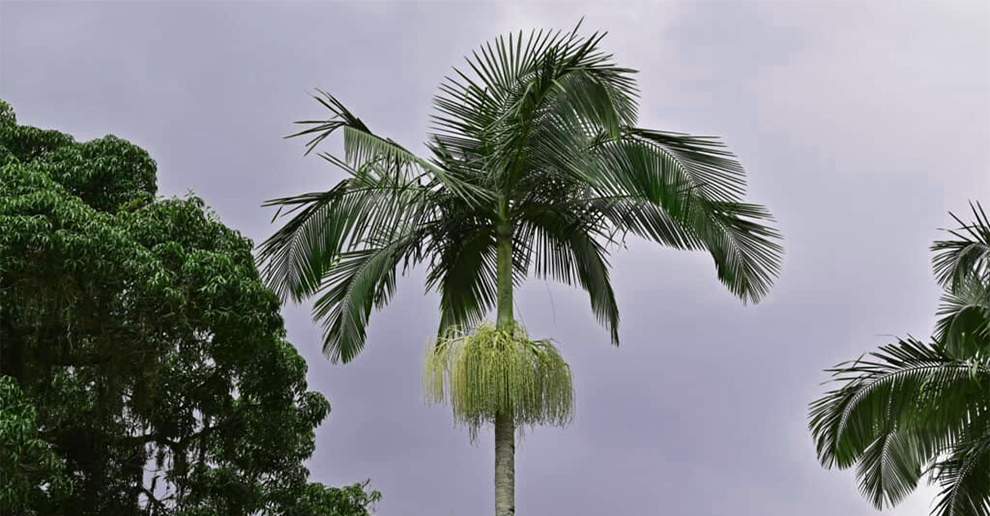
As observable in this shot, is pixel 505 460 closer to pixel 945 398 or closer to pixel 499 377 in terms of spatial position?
pixel 499 377

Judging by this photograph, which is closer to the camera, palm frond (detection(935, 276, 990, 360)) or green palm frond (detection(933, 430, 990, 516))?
palm frond (detection(935, 276, 990, 360))

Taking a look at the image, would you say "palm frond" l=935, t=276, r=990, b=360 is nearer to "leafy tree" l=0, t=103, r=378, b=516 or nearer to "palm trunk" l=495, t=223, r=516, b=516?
"palm trunk" l=495, t=223, r=516, b=516

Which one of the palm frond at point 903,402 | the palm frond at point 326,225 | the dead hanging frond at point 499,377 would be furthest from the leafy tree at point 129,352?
the palm frond at point 903,402

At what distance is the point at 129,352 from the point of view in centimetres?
1397

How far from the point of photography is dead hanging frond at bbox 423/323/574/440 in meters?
11.2

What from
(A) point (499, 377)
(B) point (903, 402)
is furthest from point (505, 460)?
(B) point (903, 402)

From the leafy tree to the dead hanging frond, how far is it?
10.1 feet

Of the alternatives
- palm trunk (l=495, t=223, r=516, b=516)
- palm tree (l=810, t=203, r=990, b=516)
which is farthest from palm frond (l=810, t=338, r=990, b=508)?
palm trunk (l=495, t=223, r=516, b=516)

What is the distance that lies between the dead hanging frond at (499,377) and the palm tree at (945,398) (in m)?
2.59

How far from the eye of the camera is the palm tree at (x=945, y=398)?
37.7 feet

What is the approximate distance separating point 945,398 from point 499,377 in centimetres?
405

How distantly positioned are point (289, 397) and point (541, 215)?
486 centimetres

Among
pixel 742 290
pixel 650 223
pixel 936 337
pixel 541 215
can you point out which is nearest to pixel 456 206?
pixel 541 215

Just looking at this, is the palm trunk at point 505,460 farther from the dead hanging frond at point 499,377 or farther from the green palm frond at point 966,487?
the green palm frond at point 966,487
